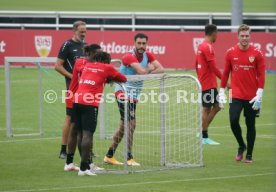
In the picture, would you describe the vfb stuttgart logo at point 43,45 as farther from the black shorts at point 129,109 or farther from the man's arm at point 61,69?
the black shorts at point 129,109

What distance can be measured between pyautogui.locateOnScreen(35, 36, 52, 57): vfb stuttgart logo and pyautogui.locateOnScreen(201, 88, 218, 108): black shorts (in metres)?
15.1

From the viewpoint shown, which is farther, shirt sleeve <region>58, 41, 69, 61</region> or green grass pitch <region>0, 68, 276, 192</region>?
shirt sleeve <region>58, 41, 69, 61</region>

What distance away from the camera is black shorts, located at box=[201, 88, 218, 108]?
16.7 m

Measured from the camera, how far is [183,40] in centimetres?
2998

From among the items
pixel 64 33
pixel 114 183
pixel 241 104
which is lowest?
pixel 114 183

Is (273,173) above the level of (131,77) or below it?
below

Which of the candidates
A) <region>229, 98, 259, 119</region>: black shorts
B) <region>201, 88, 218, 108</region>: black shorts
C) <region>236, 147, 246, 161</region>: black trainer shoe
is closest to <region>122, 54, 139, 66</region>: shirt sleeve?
<region>229, 98, 259, 119</region>: black shorts

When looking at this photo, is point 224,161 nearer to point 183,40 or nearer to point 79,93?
point 79,93

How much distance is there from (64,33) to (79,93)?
61.7ft

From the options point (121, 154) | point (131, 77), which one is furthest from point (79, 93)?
point (121, 154)
